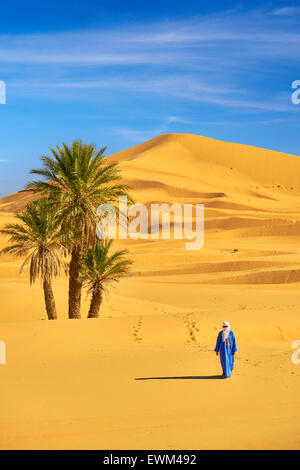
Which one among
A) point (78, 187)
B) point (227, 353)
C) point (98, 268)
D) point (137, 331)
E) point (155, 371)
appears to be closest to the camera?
point (227, 353)

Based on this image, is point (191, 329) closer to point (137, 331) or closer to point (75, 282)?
point (137, 331)

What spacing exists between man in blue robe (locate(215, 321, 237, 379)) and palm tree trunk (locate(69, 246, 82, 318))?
7695 mm

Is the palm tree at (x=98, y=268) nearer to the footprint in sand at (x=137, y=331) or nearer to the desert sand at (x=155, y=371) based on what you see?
the desert sand at (x=155, y=371)

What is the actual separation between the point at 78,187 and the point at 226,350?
7.78 m

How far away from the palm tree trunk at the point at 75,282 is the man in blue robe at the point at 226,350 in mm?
7695

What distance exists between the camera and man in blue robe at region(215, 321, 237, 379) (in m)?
9.57

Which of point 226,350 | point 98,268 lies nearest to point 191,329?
point 98,268

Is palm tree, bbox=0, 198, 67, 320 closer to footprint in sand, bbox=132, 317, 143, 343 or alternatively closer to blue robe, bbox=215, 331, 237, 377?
footprint in sand, bbox=132, 317, 143, 343

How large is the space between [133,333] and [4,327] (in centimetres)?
328

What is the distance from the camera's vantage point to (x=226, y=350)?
9.66m

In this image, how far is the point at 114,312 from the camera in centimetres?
2033

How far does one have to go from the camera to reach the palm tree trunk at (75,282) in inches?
659

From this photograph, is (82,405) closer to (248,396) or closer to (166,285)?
(248,396)


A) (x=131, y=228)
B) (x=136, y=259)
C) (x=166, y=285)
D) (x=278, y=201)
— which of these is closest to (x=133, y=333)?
(x=166, y=285)
